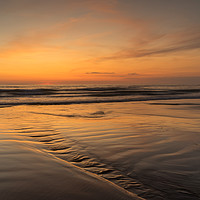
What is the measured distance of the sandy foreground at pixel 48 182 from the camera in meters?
2.12

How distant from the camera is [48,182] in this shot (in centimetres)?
241

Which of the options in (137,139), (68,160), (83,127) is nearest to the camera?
(68,160)

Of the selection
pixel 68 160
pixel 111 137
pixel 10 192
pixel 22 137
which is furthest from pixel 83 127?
pixel 10 192

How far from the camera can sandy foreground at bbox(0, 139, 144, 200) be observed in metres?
2.12

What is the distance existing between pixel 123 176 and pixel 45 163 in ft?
4.21

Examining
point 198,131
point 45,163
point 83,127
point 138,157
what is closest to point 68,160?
point 45,163

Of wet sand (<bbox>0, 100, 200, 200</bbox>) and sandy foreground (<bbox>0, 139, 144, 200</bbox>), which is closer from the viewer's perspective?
sandy foreground (<bbox>0, 139, 144, 200</bbox>)

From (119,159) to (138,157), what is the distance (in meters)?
0.37

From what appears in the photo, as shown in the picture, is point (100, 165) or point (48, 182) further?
point (100, 165)

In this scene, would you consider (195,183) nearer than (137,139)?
Yes

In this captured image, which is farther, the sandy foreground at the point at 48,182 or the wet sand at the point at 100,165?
the wet sand at the point at 100,165

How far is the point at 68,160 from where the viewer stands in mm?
3230

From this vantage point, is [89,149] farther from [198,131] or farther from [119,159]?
[198,131]

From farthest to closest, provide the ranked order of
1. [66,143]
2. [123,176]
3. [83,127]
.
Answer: [83,127] → [66,143] → [123,176]
